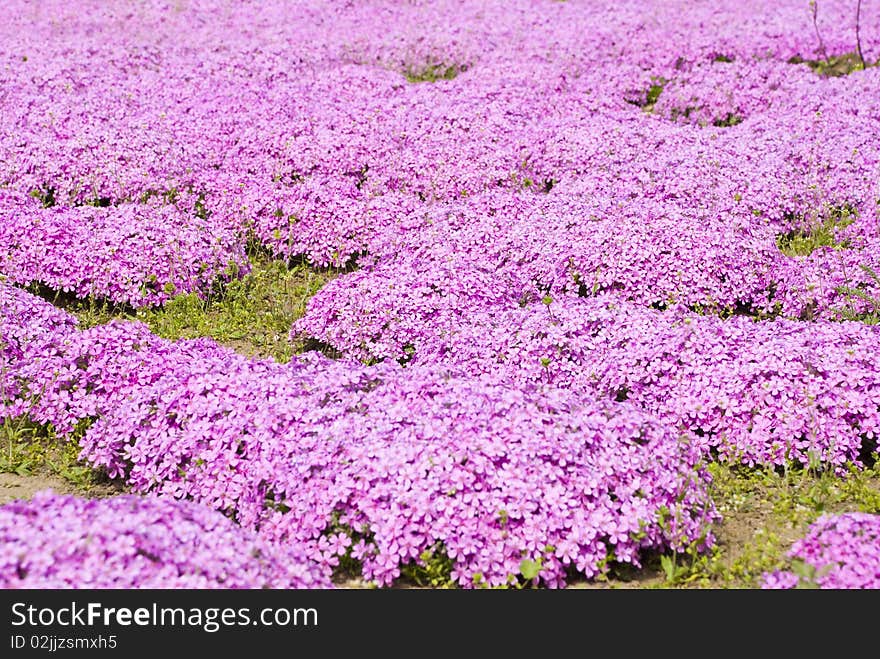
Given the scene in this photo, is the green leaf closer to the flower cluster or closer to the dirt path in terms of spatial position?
the flower cluster

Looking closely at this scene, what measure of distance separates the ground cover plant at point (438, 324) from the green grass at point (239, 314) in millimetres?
47

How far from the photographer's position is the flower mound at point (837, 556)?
5551 millimetres

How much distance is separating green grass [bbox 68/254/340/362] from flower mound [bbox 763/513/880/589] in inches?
216

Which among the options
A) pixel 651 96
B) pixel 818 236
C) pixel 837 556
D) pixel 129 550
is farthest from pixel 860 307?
pixel 651 96

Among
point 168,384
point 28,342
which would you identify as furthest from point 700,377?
point 28,342

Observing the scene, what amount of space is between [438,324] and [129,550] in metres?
4.62

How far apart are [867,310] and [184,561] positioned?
7.36 m

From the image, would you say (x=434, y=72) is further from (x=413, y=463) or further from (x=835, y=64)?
(x=413, y=463)

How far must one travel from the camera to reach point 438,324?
9.27 metres

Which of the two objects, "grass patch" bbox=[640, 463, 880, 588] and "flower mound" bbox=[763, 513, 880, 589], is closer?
"flower mound" bbox=[763, 513, 880, 589]

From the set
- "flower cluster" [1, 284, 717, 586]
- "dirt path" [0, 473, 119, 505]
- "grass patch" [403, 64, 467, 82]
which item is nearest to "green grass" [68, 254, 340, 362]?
"flower cluster" [1, 284, 717, 586]

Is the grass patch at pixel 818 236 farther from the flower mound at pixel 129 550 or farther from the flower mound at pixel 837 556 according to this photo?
the flower mound at pixel 129 550

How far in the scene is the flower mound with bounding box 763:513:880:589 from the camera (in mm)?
5551

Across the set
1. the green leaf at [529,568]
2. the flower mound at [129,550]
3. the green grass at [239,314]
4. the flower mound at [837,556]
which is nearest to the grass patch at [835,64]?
the green grass at [239,314]
